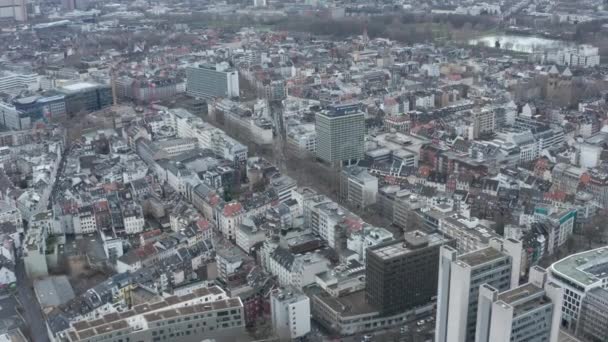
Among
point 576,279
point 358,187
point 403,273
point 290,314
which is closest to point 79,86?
point 358,187

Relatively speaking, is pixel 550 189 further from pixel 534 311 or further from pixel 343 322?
pixel 534 311

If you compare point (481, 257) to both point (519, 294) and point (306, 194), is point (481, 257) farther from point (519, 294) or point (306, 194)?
point (306, 194)

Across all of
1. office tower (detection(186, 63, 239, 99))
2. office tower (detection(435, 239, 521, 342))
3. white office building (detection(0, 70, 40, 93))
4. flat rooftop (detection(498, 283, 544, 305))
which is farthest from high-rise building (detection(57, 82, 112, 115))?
flat rooftop (detection(498, 283, 544, 305))

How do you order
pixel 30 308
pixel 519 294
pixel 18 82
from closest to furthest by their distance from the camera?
pixel 519 294 → pixel 30 308 → pixel 18 82

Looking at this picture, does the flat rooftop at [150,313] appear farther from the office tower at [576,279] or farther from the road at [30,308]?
the office tower at [576,279]

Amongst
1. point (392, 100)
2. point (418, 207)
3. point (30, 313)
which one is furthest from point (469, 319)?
point (392, 100)

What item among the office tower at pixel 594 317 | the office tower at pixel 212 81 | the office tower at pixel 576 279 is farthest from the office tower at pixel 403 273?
the office tower at pixel 212 81
